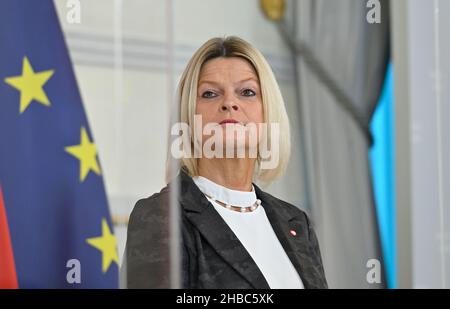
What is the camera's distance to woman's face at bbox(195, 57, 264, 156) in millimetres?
1349

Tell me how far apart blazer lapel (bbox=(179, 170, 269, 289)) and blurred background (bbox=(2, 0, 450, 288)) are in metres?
0.12

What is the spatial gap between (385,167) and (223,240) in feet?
2.01

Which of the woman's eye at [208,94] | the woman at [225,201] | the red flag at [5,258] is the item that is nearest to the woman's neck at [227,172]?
the woman at [225,201]

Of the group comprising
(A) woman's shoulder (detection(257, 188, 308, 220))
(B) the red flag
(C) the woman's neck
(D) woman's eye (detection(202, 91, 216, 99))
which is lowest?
(B) the red flag

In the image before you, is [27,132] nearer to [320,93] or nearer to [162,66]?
[162,66]

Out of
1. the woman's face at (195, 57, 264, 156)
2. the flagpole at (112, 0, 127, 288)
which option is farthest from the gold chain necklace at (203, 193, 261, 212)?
the flagpole at (112, 0, 127, 288)

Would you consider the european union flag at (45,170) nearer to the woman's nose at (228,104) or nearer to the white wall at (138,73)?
the white wall at (138,73)

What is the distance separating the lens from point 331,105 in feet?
5.63

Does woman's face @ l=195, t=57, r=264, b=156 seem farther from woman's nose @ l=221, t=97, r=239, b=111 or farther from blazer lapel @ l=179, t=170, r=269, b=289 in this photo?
blazer lapel @ l=179, t=170, r=269, b=289

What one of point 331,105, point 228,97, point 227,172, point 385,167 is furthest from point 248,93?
point 385,167

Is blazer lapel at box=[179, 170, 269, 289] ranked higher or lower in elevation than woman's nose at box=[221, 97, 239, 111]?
lower

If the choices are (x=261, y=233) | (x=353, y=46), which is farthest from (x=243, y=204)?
(x=353, y=46)

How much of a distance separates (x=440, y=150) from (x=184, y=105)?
2.42 feet

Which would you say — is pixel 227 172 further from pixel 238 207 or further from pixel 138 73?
pixel 138 73
